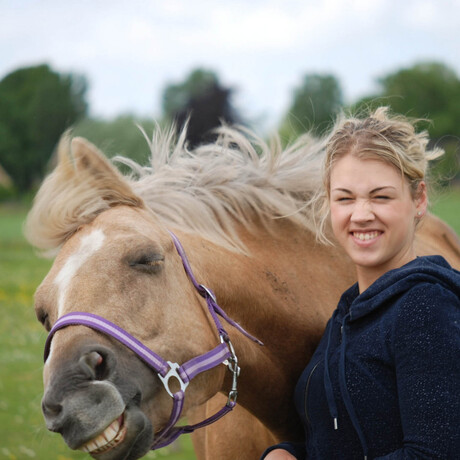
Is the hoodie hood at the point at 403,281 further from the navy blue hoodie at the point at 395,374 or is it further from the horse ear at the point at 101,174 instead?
the horse ear at the point at 101,174

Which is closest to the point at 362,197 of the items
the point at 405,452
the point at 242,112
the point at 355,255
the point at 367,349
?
the point at 355,255

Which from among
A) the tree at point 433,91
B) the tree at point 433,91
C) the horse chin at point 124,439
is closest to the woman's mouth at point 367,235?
the horse chin at point 124,439

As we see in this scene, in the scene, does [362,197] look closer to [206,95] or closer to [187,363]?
[187,363]

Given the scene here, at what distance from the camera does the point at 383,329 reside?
1.91m

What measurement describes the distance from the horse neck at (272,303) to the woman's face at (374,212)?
0.51 metres

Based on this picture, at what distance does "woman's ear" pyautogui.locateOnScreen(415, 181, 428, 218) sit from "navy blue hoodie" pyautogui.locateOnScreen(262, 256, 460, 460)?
0.23 metres

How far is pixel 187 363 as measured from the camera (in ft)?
7.02

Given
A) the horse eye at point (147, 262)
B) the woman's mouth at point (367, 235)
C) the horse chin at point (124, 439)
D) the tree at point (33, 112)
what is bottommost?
the tree at point (33, 112)

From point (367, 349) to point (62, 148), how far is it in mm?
1399

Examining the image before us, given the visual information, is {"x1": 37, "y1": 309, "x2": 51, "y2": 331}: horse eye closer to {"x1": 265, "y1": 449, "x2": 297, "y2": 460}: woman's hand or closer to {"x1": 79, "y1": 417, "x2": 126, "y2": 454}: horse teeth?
{"x1": 79, "y1": 417, "x2": 126, "y2": 454}: horse teeth

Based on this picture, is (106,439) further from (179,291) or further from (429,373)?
(429,373)

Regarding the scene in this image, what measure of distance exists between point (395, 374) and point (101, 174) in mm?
1310

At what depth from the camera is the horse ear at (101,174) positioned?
2359mm

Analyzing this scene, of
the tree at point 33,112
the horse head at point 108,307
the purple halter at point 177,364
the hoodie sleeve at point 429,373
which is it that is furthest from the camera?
the tree at point 33,112
